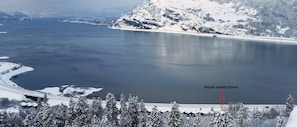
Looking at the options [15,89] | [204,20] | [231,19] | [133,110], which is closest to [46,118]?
[133,110]

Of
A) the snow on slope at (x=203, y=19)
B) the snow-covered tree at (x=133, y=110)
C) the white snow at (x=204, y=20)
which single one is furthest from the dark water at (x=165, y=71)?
the snow on slope at (x=203, y=19)

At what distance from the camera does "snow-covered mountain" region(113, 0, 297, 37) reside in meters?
166

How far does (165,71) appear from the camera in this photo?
7356 centimetres

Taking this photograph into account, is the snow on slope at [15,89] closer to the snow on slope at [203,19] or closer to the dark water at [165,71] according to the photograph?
the dark water at [165,71]

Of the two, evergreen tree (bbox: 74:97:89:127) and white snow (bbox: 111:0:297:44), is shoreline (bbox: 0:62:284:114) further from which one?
white snow (bbox: 111:0:297:44)

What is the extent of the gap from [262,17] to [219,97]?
137983 mm

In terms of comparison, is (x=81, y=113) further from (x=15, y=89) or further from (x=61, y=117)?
(x=15, y=89)

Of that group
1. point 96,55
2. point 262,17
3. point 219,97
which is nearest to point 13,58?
point 96,55

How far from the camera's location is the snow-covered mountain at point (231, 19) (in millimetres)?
166250

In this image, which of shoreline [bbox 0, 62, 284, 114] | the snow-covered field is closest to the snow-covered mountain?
the snow-covered field

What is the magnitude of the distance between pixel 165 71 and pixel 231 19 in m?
115

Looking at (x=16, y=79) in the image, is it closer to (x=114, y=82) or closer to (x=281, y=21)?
(x=114, y=82)

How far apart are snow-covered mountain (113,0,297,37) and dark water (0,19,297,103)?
57.4 m

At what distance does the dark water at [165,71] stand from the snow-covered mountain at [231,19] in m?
57.4
